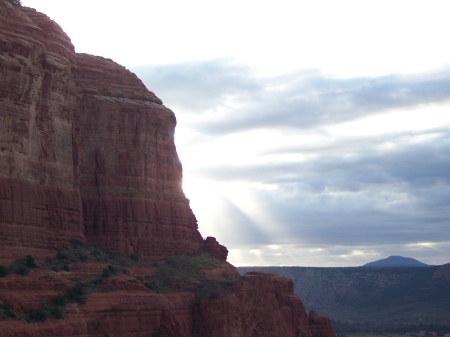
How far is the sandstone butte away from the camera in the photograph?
6366 centimetres

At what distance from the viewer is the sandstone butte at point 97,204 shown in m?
63.7

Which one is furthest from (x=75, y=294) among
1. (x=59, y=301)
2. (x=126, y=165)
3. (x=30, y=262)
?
(x=126, y=165)

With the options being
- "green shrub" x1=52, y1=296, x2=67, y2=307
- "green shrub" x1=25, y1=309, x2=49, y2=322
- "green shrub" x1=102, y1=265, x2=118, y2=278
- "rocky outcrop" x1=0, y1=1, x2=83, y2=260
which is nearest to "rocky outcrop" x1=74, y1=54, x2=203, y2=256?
"rocky outcrop" x1=0, y1=1, x2=83, y2=260

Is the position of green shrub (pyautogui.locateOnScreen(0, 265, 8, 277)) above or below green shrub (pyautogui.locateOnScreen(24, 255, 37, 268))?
below

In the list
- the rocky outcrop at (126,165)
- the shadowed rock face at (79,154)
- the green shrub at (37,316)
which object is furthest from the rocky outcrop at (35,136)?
the green shrub at (37,316)

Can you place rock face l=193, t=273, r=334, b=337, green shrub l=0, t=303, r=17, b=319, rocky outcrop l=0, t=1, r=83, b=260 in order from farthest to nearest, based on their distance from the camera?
rock face l=193, t=273, r=334, b=337
rocky outcrop l=0, t=1, r=83, b=260
green shrub l=0, t=303, r=17, b=319

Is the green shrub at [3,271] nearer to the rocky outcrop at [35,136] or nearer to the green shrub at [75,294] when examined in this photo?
the rocky outcrop at [35,136]

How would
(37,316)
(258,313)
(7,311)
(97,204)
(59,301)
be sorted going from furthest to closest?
(258,313)
(97,204)
(59,301)
(37,316)
(7,311)

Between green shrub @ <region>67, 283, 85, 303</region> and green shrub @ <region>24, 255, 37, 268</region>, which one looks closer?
green shrub @ <region>24, 255, 37, 268</region>

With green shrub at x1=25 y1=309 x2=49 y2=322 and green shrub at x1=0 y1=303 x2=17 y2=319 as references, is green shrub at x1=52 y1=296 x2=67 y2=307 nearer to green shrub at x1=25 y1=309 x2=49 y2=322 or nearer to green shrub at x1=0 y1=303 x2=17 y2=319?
Result: green shrub at x1=25 y1=309 x2=49 y2=322

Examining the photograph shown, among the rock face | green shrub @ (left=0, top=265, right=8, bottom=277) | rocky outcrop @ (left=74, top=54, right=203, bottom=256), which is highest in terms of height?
rocky outcrop @ (left=74, top=54, right=203, bottom=256)

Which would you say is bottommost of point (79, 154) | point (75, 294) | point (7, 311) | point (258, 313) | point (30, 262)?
point (258, 313)

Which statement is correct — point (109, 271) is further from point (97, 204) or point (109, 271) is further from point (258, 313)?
point (258, 313)

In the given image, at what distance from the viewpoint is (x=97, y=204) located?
7981cm
